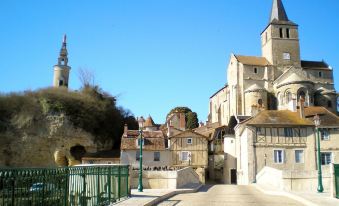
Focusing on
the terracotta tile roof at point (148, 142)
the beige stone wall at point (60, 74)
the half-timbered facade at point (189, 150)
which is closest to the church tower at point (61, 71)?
the beige stone wall at point (60, 74)

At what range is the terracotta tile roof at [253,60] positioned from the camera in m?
58.8

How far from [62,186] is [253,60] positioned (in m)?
54.8

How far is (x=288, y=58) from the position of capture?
198 feet

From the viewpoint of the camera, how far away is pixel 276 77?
58.4m

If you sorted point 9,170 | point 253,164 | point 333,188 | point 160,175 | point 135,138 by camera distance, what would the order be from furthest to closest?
point 135,138
point 253,164
point 160,175
point 333,188
point 9,170

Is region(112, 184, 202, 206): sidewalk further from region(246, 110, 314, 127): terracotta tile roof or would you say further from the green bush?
the green bush

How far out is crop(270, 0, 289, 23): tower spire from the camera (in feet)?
208

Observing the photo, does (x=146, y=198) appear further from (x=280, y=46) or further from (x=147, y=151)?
(x=280, y=46)

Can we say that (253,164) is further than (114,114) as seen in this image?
No

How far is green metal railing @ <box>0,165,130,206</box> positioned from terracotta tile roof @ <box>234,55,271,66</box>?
48031 mm

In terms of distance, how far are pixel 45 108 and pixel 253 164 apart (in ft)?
88.3

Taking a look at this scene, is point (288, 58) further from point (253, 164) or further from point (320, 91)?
point (253, 164)

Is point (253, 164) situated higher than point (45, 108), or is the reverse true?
point (45, 108)

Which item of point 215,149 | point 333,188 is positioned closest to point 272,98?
point 215,149
